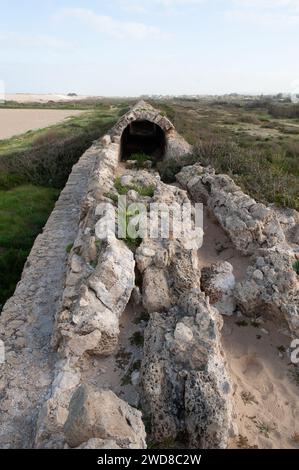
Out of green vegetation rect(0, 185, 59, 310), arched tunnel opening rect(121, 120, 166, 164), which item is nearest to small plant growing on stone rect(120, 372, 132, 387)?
green vegetation rect(0, 185, 59, 310)

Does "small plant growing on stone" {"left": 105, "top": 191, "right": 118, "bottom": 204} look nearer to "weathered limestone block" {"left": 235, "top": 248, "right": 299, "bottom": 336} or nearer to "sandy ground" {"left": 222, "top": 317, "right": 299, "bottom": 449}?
"weathered limestone block" {"left": 235, "top": 248, "right": 299, "bottom": 336}

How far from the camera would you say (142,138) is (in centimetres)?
1853

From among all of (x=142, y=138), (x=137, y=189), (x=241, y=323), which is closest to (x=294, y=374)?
(x=241, y=323)

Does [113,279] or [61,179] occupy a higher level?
[113,279]

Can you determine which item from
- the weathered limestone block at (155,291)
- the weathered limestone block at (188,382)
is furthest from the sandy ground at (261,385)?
→ the weathered limestone block at (155,291)

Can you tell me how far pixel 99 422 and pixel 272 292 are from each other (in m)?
3.79

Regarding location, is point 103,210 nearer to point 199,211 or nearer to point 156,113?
point 199,211

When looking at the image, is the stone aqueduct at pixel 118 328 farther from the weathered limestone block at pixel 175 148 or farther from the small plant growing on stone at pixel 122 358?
the weathered limestone block at pixel 175 148

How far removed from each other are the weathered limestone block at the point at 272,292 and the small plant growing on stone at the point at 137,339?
1.91 m

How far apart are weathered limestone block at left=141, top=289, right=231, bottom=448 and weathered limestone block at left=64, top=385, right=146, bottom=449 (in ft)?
2.13

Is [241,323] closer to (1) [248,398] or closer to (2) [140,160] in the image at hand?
(1) [248,398]

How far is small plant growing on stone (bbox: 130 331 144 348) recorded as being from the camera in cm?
532

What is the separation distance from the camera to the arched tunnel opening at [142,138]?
1748cm

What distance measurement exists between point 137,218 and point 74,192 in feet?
15.7
